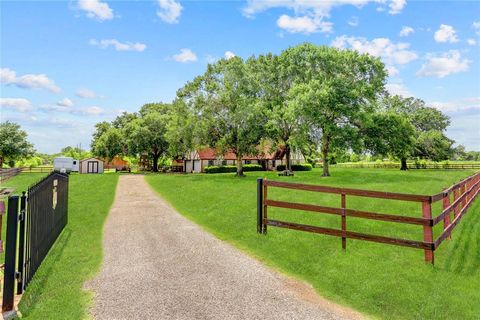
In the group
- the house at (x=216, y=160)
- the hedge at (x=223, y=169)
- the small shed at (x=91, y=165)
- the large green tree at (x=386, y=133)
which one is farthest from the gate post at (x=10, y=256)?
the small shed at (x=91, y=165)

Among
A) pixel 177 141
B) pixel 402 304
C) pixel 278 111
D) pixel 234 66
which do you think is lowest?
pixel 402 304

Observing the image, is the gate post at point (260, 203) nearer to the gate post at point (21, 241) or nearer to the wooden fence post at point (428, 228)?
the wooden fence post at point (428, 228)

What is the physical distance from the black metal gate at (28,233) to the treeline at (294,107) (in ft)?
94.9

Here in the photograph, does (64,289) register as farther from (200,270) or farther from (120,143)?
(120,143)

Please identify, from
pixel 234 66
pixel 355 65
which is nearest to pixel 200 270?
pixel 234 66

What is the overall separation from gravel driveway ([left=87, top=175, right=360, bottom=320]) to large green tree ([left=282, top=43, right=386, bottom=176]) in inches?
1117

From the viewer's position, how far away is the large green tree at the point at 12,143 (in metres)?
57.2

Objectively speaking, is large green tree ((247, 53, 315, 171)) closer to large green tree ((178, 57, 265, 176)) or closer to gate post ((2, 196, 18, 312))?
large green tree ((178, 57, 265, 176))

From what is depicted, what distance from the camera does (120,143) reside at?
215 ft

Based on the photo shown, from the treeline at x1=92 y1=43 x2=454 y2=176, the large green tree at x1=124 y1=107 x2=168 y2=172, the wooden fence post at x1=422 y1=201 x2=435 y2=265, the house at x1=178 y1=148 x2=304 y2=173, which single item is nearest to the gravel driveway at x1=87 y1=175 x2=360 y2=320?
the wooden fence post at x1=422 y1=201 x2=435 y2=265

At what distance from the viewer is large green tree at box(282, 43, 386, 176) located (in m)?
34.8

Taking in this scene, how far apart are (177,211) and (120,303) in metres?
9.79

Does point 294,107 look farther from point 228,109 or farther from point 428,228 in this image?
point 428,228

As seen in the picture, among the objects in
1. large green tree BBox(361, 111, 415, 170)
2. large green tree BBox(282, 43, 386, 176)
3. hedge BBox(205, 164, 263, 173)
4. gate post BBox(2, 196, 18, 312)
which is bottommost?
gate post BBox(2, 196, 18, 312)
